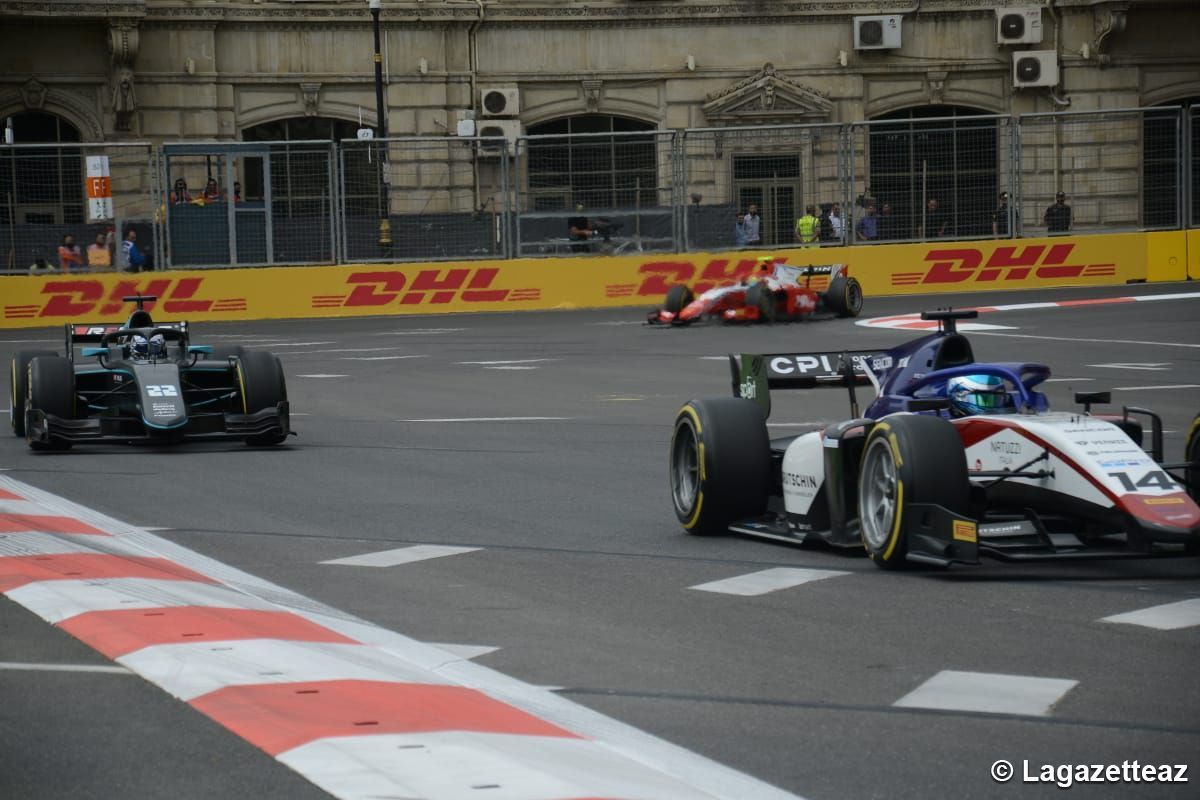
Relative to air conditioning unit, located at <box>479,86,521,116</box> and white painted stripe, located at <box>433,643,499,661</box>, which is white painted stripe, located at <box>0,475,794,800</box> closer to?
white painted stripe, located at <box>433,643,499,661</box>

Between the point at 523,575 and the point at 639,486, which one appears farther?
the point at 639,486

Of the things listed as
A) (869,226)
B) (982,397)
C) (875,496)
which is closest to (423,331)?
(869,226)

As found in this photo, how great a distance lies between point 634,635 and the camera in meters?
6.87

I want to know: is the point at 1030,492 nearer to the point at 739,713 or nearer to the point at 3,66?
the point at 739,713

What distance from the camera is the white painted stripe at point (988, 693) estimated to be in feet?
18.4

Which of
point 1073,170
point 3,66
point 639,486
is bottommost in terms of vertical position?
point 639,486

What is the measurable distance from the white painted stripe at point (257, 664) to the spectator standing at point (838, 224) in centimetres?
2494

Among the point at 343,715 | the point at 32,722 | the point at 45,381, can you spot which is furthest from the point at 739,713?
the point at 45,381

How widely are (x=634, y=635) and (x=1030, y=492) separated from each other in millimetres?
2151

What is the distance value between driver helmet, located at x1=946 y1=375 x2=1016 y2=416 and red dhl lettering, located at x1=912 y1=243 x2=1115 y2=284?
22.5m

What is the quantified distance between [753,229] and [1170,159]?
6.82 metres

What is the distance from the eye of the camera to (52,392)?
1362 centimetres

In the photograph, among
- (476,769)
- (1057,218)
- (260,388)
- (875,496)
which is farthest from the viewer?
(1057,218)

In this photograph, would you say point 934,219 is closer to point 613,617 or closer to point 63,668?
point 613,617
